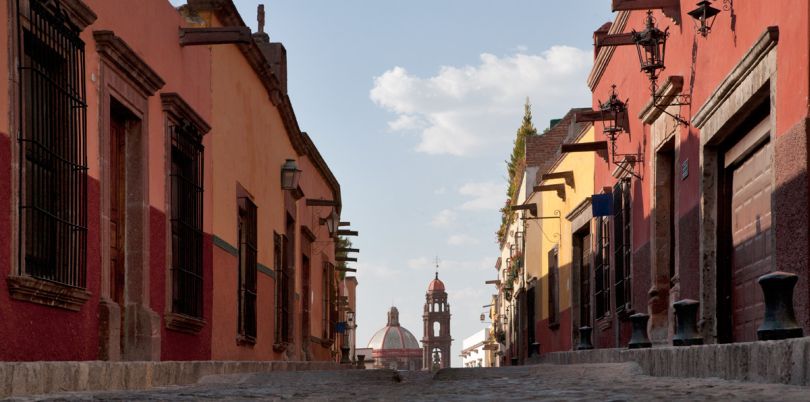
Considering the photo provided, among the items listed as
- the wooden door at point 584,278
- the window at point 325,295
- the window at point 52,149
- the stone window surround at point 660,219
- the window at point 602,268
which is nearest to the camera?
the window at point 52,149

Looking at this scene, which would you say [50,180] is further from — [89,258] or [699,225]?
[699,225]

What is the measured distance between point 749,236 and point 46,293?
5.85 meters

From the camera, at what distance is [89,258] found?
28.4 ft

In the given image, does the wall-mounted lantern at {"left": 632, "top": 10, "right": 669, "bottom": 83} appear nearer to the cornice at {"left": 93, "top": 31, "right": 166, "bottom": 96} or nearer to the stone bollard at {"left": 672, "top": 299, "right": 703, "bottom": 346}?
the stone bollard at {"left": 672, "top": 299, "right": 703, "bottom": 346}

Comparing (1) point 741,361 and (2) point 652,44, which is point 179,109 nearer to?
(2) point 652,44

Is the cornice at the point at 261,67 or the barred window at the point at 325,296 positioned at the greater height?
the cornice at the point at 261,67

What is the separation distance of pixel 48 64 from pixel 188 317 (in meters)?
4.25

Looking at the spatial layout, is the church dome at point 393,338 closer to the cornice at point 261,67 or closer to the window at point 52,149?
the cornice at point 261,67

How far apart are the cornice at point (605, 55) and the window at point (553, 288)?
6.23 m

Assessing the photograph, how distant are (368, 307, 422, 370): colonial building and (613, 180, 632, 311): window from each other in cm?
11513

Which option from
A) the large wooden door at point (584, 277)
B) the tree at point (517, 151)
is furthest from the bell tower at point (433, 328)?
the large wooden door at point (584, 277)

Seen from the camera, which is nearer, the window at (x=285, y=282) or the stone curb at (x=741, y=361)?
the stone curb at (x=741, y=361)

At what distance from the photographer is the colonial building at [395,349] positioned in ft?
444

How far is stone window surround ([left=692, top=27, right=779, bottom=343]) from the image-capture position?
9.38 metres
